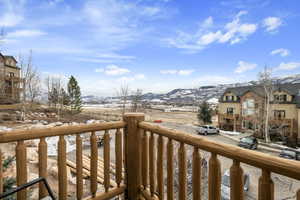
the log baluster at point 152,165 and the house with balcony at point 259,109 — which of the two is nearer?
the log baluster at point 152,165

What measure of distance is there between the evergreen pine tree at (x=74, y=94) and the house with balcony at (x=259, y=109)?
62.4 ft

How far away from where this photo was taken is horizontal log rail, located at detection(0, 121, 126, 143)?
1.21 m

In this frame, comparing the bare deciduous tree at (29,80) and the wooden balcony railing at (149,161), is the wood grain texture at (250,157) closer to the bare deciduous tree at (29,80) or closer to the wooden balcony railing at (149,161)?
the wooden balcony railing at (149,161)

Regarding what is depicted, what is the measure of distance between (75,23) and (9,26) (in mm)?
2870

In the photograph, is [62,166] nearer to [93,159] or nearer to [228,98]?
[93,159]

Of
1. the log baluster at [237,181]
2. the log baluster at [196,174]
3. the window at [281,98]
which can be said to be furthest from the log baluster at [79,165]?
the window at [281,98]

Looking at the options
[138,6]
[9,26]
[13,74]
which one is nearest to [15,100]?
[13,74]

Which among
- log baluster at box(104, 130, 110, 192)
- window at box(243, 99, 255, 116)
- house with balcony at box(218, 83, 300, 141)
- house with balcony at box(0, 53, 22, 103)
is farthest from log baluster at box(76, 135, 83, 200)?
house with balcony at box(0, 53, 22, 103)

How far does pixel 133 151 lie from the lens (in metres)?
1.80

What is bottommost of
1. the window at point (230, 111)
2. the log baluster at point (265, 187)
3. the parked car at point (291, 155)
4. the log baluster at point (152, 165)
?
the parked car at point (291, 155)

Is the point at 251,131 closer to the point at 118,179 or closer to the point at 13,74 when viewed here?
the point at 118,179

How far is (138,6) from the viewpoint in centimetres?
571

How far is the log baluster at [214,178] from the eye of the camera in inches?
40.3

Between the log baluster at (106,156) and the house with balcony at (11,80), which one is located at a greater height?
the house with balcony at (11,80)
